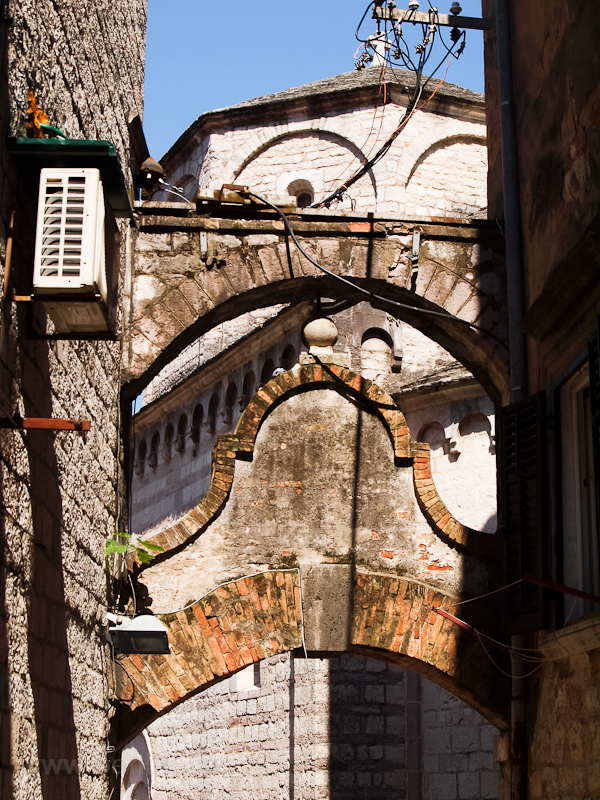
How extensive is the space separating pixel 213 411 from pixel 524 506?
34.4ft

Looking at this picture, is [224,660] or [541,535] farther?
[224,660]

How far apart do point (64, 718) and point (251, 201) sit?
14.3ft

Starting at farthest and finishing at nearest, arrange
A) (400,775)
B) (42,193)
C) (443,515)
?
(400,775) < (443,515) < (42,193)

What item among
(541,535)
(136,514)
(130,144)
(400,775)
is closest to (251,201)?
(130,144)

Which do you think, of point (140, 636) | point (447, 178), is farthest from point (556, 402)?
point (447, 178)

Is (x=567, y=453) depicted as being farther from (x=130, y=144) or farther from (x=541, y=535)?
(x=130, y=144)

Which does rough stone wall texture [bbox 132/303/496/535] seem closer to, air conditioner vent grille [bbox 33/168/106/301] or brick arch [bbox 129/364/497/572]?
brick arch [bbox 129/364/497/572]

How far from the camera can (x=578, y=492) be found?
720 cm

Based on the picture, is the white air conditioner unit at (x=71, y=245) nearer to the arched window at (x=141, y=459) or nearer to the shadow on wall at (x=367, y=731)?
the shadow on wall at (x=367, y=731)

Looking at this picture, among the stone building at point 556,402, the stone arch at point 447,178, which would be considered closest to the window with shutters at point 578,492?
the stone building at point 556,402

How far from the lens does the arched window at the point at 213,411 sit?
57.5 feet

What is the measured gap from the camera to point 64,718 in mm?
6055

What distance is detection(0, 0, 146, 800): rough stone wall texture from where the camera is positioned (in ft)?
16.5

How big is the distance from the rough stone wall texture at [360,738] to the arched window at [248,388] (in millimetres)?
4181
